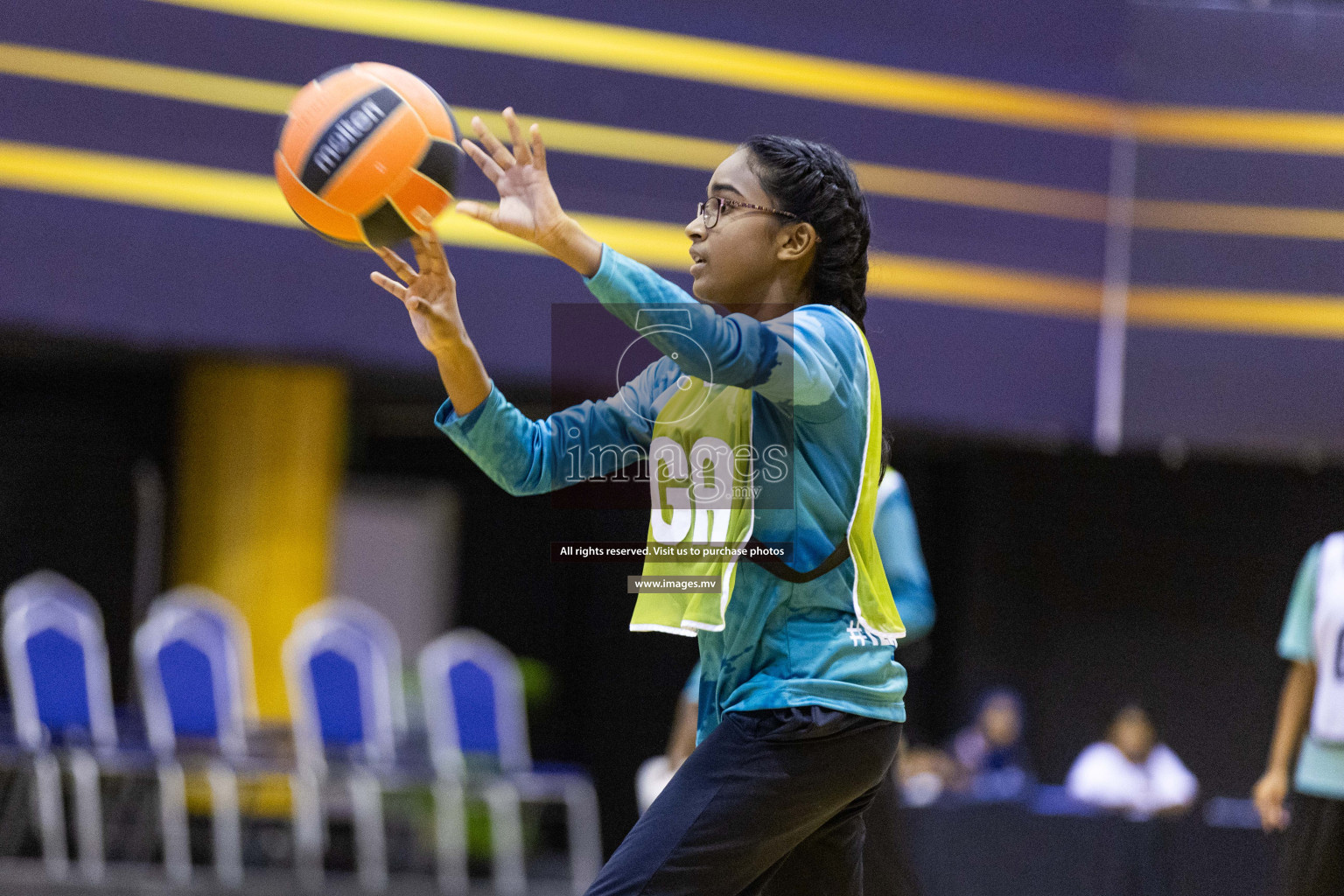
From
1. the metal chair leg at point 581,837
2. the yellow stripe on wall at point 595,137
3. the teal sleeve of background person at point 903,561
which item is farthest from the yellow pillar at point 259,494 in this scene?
the teal sleeve of background person at point 903,561

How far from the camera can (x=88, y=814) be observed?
7902mm

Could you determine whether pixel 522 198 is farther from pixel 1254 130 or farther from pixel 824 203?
pixel 1254 130

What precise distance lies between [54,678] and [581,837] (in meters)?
3.14

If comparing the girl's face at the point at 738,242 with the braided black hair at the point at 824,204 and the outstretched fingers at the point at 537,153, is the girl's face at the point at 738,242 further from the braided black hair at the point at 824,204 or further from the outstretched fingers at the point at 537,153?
the outstretched fingers at the point at 537,153

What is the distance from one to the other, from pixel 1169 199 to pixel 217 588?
7110 millimetres

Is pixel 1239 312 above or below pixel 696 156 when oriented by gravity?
below

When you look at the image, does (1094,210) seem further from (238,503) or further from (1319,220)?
(238,503)

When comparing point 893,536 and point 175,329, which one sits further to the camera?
point 175,329

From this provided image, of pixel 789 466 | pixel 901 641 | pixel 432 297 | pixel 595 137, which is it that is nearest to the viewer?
pixel 789 466

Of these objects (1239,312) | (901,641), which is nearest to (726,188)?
(901,641)

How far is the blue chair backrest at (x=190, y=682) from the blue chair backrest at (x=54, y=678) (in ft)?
0.86

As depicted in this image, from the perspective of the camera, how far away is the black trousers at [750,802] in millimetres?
2215

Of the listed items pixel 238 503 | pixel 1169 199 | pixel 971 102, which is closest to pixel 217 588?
pixel 238 503

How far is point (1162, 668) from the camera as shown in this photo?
12016 mm
